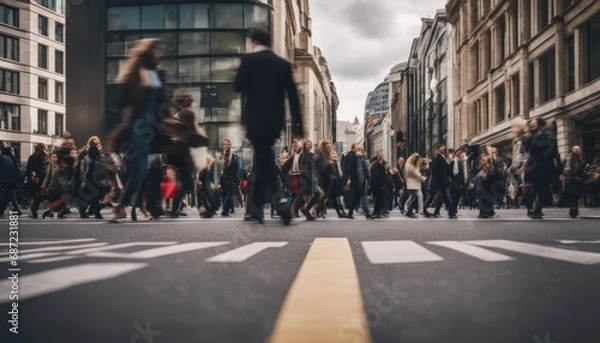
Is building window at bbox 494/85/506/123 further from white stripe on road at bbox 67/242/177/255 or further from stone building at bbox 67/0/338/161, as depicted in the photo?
white stripe on road at bbox 67/242/177/255

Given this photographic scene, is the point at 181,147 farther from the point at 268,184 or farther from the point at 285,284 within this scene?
the point at 285,284

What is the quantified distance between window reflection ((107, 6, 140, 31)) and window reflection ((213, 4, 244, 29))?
4821mm

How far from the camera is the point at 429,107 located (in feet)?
210

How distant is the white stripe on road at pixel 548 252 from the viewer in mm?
4316

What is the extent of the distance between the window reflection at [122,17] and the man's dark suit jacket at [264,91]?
3376 cm

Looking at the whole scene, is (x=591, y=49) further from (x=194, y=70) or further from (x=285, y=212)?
(x=194, y=70)

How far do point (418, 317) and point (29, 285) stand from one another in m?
2.02

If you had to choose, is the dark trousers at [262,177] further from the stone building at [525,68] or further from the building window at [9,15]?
the building window at [9,15]

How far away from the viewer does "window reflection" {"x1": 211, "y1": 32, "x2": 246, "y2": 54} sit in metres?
37.8

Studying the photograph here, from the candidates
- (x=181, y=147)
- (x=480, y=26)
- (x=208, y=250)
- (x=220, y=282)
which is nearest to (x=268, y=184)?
(x=181, y=147)

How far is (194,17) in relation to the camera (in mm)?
37844

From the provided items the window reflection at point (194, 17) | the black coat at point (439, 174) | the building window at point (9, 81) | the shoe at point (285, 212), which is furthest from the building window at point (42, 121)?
the shoe at point (285, 212)

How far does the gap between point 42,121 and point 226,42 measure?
29770 mm

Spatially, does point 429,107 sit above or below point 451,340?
above
